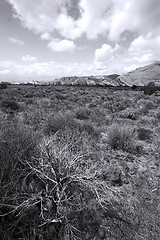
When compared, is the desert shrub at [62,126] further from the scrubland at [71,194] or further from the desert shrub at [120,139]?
the scrubland at [71,194]

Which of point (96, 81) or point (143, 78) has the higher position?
point (143, 78)

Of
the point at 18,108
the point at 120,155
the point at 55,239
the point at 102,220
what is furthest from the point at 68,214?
the point at 18,108

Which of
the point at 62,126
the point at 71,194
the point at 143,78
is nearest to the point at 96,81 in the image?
the point at 143,78

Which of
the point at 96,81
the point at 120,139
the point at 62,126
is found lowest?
the point at 96,81

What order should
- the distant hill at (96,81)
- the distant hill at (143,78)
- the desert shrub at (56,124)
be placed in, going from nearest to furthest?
the desert shrub at (56,124) < the distant hill at (143,78) < the distant hill at (96,81)

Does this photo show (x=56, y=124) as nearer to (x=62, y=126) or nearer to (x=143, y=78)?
(x=62, y=126)

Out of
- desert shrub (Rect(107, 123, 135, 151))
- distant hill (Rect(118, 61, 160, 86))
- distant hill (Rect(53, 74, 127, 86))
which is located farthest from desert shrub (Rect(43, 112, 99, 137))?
distant hill (Rect(53, 74, 127, 86))

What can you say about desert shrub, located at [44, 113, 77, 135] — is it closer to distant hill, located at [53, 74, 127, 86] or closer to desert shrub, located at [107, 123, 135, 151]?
desert shrub, located at [107, 123, 135, 151]

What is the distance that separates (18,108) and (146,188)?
9262 mm

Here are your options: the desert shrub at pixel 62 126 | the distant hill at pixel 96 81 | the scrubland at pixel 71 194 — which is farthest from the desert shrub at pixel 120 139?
the distant hill at pixel 96 81

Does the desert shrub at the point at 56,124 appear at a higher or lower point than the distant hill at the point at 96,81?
higher

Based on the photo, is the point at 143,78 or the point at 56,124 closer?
the point at 56,124

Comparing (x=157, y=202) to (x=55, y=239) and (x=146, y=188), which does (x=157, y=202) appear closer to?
(x=146, y=188)

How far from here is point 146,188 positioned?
2992 mm
